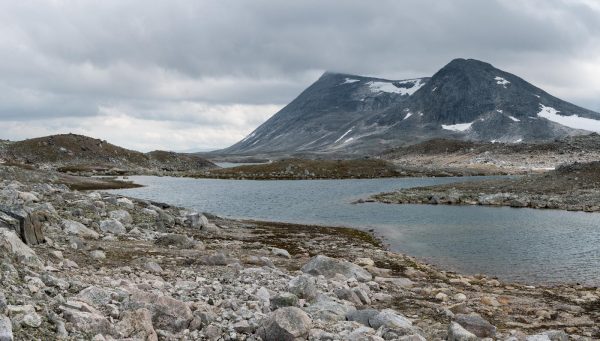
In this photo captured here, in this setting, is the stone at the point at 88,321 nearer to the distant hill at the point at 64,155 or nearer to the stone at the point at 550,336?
the stone at the point at 550,336

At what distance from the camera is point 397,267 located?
31688 millimetres

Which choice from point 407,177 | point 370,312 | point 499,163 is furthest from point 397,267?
point 499,163

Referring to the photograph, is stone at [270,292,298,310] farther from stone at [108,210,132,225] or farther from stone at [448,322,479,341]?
stone at [108,210,132,225]

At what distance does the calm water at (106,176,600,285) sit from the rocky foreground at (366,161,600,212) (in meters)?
4.83

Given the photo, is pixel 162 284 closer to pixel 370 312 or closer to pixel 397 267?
pixel 370 312

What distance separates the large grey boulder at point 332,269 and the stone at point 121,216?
19059 mm

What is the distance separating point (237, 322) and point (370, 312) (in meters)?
4.49

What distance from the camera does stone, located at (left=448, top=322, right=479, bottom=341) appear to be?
47.9ft

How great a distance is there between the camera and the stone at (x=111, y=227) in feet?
108

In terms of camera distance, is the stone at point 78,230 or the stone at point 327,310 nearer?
the stone at point 327,310

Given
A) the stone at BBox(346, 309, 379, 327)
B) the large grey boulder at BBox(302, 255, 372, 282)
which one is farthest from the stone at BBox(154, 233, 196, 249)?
the stone at BBox(346, 309, 379, 327)

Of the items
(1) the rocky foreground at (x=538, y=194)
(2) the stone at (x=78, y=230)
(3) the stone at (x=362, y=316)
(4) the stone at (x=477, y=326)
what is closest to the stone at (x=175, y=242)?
(2) the stone at (x=78, y=230)

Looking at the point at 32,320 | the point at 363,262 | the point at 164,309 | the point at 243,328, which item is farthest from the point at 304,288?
the point at 363,262

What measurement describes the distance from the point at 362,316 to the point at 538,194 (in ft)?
Result: 254
